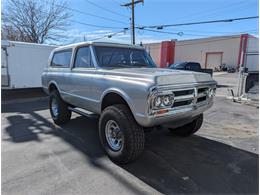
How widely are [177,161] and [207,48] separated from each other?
3739cm

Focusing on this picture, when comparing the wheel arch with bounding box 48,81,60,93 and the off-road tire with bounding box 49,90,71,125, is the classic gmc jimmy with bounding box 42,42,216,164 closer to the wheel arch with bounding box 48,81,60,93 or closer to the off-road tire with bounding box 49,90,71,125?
the off-road tire with bounding box 49,90,71,125

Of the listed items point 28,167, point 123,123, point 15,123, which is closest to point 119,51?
point 123,123

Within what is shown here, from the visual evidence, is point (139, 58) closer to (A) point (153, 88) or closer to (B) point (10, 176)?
(A) point (153, 88)

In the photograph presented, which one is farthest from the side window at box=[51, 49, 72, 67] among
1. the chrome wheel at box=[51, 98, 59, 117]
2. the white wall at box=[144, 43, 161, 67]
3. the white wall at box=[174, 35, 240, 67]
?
the white wall at box=[144, 43, 161, 67]

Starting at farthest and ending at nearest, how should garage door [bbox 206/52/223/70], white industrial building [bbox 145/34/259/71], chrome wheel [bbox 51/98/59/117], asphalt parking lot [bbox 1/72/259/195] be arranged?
garage door [bbox 206/52/223/70] < white industrial building [bbox 145/34/259/71] < chrome wheel [bbox 51/98/59/117] < asphalt parking lot [bbox 1/72/259/195]

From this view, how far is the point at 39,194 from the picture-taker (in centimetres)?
257

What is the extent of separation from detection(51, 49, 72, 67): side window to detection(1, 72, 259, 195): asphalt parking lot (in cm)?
157

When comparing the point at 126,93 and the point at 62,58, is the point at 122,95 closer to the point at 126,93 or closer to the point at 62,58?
the point at 126,93

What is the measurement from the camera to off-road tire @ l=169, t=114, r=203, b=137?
440 cm

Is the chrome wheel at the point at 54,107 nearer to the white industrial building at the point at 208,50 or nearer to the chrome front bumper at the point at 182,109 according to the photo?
the chrome front bumper at the point at 182,109

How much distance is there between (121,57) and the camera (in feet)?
14.3

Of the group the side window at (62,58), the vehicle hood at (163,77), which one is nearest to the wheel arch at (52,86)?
the side window at (62,58)

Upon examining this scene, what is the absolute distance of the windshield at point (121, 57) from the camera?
4105 mm

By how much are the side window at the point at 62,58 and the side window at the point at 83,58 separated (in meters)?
0.45
